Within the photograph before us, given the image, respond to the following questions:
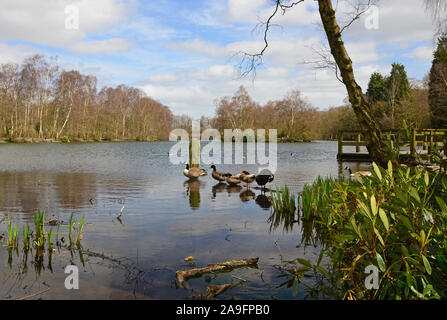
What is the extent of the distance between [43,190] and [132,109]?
80645 mm

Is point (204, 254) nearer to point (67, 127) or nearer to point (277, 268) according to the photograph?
point (277, 268)

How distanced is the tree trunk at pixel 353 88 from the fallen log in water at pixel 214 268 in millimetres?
2574

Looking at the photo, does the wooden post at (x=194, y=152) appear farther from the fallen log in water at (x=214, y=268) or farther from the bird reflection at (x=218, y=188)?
the fallen log in water at (x=214, y=268)

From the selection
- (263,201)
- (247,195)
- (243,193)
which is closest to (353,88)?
(263,201)

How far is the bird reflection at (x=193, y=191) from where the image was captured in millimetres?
10594

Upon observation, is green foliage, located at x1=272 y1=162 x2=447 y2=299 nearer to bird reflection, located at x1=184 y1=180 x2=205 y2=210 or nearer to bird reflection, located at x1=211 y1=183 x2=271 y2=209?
bird reflection, located at x1=211 y1=183 x2=271 y2=209

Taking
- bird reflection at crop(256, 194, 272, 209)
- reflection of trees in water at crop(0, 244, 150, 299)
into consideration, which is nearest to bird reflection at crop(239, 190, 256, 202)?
bird reflection at crop(256, 194, 272, 209)

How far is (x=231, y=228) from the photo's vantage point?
7.78m

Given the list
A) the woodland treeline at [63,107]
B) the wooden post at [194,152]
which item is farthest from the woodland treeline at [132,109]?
the wooden post at [194,152]

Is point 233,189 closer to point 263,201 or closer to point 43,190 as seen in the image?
point 263,201
